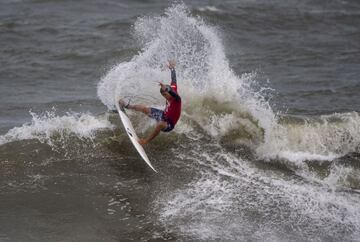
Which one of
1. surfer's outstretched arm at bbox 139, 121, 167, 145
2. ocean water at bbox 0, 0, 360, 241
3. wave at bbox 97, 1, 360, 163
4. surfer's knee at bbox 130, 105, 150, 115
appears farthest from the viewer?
wave at bbox 97, 1, 360, 163

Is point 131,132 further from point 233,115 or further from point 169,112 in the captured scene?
point 233,115

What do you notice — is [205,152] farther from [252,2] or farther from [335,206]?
[252,2]

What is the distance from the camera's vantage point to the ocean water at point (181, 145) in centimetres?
866

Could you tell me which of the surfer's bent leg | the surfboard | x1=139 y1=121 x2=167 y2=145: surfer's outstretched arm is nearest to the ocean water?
the surfboard

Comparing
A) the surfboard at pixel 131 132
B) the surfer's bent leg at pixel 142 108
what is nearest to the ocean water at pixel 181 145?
the surfboard at pixel 131 132

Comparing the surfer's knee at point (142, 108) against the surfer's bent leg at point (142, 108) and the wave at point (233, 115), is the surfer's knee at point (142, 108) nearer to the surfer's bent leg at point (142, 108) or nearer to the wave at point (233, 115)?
the surfer's bent leg at point (142, 108)

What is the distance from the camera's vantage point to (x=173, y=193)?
947cm

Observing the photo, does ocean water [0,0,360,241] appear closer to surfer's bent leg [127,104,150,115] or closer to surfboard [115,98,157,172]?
surfboard [115,98,157,172]

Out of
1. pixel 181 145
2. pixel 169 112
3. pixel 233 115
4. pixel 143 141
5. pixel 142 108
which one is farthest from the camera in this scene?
pixel 233 115

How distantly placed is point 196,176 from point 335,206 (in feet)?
7.61

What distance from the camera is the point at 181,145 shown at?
37.2 feet

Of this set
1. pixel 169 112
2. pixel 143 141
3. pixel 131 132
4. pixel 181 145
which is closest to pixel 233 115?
pixel 181 145

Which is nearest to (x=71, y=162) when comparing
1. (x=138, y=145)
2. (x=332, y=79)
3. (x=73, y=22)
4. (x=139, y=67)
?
(x=138, y=145)

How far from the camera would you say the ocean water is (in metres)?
8.66
